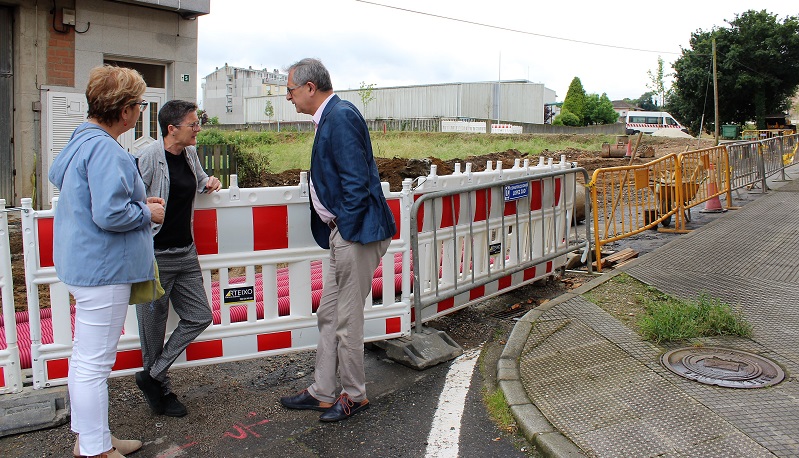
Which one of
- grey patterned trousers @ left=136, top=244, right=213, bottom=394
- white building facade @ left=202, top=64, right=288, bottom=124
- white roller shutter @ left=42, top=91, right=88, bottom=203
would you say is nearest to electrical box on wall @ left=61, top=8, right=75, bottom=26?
white roller shutter @ left=42, top=91, right=88, bottom=203

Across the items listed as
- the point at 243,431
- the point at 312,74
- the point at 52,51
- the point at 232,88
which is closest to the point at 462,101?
the point at 232,88

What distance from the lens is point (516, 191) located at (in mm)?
6457

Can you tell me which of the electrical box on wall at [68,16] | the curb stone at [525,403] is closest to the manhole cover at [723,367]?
the curb stone at [525,403]

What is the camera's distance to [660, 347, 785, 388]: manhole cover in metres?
4.38

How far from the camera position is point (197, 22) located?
15.3 metres

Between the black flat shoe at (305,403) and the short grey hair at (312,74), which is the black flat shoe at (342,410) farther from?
the short grey hair at (312,74)

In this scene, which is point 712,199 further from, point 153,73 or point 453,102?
point 453,102

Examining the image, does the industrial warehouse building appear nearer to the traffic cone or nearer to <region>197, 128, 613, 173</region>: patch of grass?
<region>197, 128, 613, 173</region>: patch of grass

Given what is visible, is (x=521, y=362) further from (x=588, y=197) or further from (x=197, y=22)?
(x=197, y=22)

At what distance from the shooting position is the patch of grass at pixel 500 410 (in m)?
4.02

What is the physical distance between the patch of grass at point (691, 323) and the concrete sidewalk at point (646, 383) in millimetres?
103

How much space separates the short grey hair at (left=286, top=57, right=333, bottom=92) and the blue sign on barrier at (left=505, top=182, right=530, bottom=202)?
8.81 ft

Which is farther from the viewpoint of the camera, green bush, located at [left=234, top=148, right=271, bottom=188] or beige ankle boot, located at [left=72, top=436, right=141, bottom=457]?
green bush, located at [left=234, top=148, right=271, bottom=188]

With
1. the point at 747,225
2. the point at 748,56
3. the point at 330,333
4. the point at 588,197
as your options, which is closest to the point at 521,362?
the point at 330,333
